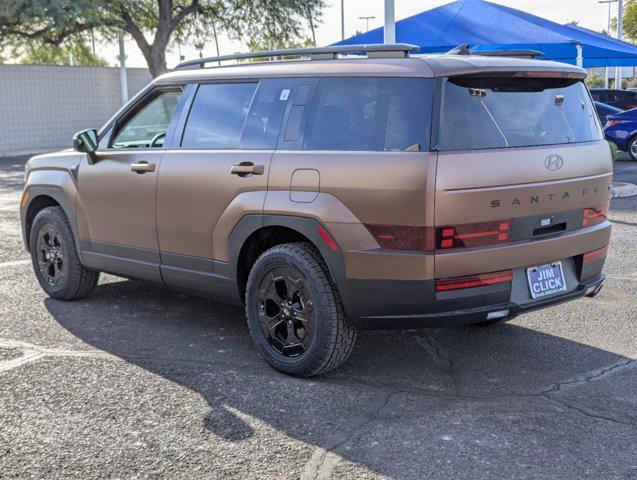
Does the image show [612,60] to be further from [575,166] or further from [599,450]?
[599,450]

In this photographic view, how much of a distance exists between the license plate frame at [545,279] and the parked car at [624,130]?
1535 centimetres

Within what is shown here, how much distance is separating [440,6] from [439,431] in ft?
46.1

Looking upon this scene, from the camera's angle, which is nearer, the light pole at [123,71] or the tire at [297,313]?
the tire at [297,313]

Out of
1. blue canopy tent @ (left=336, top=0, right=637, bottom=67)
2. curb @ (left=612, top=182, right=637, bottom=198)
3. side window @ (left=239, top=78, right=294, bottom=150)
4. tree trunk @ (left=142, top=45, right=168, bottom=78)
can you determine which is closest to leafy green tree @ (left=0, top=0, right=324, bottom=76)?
tree trunk @ (left=142, top=45, right=168, bottom=78)

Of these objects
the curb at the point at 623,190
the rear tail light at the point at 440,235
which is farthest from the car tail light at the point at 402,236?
the curb at the point at 623,190

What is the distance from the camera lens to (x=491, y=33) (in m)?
15.7

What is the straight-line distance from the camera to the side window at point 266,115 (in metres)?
4.98

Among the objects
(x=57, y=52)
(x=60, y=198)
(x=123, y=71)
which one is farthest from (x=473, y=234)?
(x=57, y=52)

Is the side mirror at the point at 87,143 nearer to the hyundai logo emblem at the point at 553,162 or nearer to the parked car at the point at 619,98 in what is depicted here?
the hyundai logo emblem at the point at 553,162

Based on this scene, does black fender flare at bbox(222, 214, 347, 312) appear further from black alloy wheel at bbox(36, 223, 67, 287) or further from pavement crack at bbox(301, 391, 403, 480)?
black alloy wheel at bbox(36, 223, 67, 287)

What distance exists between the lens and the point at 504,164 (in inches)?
172

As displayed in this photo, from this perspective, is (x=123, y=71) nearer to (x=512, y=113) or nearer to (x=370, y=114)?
(x=370, y=114)

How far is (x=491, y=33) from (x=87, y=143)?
11.3 meters

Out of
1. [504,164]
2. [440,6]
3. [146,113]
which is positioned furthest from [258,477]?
[440,6]
